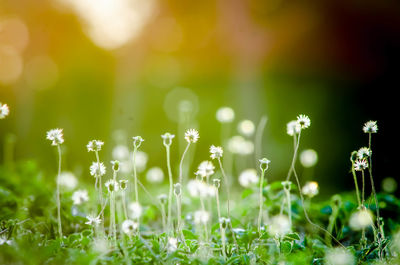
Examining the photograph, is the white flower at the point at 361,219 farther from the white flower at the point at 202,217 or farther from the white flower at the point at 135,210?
the white flower at the point at 135,210

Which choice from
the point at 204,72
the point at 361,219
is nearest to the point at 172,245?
the point at 361,219

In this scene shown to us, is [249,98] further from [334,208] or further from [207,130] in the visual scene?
[334,208]

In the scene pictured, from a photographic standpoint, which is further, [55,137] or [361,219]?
[361,219]

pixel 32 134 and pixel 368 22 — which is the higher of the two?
pixel 368 22

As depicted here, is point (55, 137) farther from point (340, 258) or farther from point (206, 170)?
point (340, 258)

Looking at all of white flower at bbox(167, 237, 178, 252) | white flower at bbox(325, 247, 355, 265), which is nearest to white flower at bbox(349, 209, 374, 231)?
white flower at bbox(325, 247, 355, 265)

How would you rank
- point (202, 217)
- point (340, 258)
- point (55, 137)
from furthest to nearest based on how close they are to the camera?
point (202, 217) < point (55, 137) < point (340, 258)

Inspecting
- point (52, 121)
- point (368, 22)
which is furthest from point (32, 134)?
point (368, 22)

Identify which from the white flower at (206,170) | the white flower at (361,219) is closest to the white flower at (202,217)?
the white flower at (206,170)
